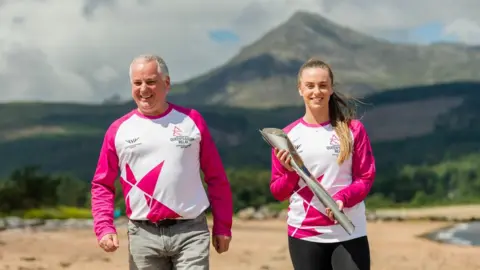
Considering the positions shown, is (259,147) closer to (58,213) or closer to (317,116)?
(58,213)

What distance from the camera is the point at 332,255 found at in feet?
13.4

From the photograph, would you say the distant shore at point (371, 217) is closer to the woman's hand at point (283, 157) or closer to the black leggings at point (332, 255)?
the black leggings at point (332, 255)

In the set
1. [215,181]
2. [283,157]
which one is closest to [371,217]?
[215,181]

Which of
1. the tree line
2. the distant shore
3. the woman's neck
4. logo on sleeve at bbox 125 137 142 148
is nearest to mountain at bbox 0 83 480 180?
the tree line

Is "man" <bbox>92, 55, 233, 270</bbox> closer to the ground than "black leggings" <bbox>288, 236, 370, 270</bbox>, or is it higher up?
higher up

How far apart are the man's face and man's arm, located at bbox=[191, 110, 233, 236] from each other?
0.58ft

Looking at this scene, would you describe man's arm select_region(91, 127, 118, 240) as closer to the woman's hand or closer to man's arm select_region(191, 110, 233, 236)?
man's arm select_region(191, 110, 233, 236)

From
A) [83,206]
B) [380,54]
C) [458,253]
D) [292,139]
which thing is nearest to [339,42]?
[380,54]

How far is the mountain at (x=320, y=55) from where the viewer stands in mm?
60406

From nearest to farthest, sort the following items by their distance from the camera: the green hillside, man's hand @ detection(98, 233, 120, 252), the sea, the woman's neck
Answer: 1. man's hand @ detection(98, 233, 120, 252)
2. the woman's neck
3. the sea
4. the green hillside

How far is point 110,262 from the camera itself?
1054 centimetres

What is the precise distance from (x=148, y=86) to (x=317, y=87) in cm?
76

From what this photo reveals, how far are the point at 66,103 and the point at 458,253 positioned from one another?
3580 centimetres

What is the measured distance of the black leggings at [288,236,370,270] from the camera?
4.03 m
